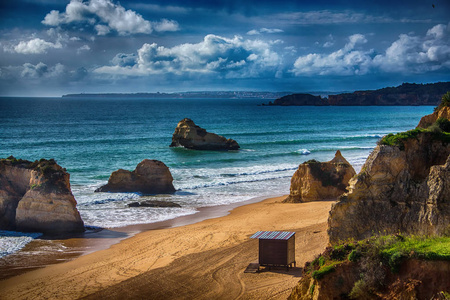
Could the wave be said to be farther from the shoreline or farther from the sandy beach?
the sandy beach

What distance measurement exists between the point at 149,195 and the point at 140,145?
30.7m

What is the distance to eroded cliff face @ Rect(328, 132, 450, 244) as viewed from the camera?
13.8m

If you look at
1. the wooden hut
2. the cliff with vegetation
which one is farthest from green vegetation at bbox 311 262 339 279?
the wooden hut

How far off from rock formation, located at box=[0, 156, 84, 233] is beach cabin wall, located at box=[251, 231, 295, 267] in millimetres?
10600

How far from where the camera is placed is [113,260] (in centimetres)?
1912

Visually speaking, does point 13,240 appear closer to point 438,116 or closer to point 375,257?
point 375,257

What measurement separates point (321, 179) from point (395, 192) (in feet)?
49.1

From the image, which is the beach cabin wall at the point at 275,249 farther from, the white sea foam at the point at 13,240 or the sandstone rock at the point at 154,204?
the sandstone rock at the point at 154,204

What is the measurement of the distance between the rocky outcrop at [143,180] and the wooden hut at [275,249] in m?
18.5

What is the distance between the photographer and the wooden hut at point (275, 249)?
648 inches

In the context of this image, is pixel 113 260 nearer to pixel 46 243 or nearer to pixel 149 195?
pixel 46 243

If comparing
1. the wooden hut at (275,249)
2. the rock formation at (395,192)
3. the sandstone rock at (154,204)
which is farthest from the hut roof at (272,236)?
the sandstone rock at (154,204)

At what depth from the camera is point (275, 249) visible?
1658cm

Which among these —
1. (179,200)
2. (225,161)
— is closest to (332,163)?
(179,200)
